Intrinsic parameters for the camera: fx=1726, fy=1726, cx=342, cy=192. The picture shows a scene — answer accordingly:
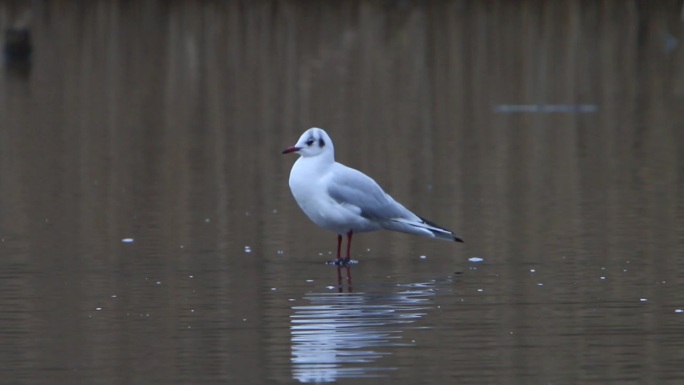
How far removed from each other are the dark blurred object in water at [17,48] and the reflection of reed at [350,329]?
18127mm

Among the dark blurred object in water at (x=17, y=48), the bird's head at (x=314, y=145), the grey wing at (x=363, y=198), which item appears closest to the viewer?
the grey wing at (x=363, y=198)

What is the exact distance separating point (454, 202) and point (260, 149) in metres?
3.84

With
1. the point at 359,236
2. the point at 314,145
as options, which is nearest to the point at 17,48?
the point at 359,236

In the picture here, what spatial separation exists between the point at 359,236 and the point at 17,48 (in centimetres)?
1631

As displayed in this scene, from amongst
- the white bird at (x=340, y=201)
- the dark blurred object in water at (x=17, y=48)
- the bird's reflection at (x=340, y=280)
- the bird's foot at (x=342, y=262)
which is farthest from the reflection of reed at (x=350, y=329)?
the dark blurred object in water at (x=17, y=48)

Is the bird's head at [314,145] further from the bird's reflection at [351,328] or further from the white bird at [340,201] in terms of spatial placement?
the bird's reflection at [351,328]

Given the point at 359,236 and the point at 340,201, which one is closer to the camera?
the point at 340,201

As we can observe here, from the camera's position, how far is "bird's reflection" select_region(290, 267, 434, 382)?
6414mm

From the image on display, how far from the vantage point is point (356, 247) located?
10.0 metres

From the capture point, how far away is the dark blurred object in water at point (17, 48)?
83.8ft

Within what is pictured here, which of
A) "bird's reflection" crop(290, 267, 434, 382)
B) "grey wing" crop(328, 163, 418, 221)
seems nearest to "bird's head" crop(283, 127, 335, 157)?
"grey wing" crop(328, 163, 418, 221)

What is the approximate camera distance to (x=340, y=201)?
9.38m

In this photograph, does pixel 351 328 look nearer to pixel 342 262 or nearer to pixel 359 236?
pixel 342 262

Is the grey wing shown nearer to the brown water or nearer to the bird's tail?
the bird's tail
